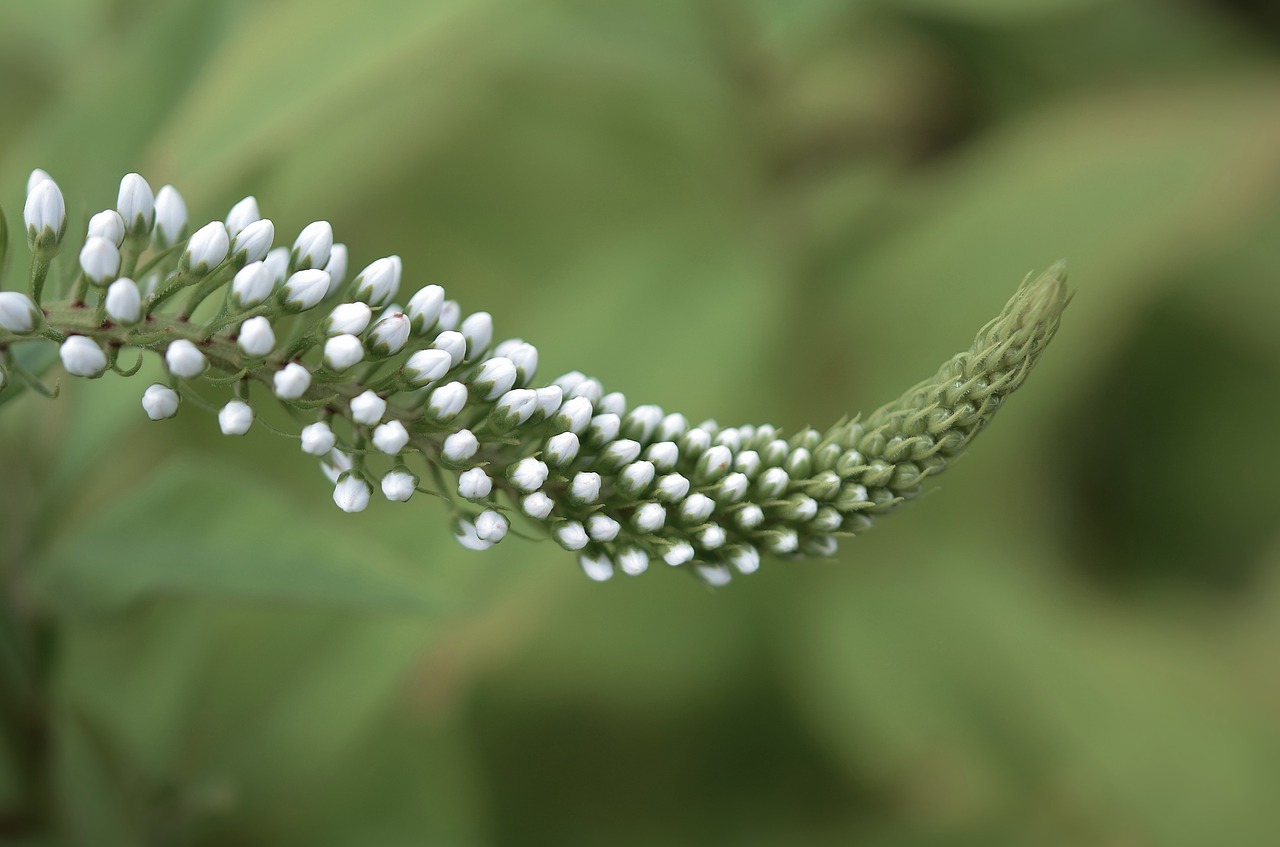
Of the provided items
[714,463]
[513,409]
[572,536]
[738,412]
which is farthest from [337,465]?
[738,412]

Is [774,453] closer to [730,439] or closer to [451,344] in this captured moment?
[730,439]

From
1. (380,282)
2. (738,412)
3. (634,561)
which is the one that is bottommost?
(634,561)

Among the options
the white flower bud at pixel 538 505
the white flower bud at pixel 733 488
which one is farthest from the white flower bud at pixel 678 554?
the white flower bud at pixel 538 505

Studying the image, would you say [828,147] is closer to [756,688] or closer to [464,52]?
[464,52]

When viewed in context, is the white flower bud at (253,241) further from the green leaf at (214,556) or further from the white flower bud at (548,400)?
the green leaf at (214,556)

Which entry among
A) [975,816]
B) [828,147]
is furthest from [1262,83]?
[975,816]
